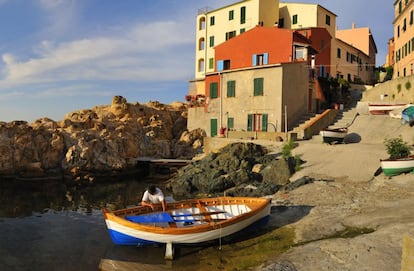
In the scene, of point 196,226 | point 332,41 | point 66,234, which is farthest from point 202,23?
point 196,226

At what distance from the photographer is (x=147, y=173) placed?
3531 cm

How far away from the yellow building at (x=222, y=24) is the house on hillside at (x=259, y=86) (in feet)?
30.6

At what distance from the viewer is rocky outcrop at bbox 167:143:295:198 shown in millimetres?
21250

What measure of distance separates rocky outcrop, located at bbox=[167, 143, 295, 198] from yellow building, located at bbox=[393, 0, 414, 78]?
22.7m

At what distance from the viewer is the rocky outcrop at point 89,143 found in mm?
31266

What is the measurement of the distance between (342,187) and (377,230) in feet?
21.5

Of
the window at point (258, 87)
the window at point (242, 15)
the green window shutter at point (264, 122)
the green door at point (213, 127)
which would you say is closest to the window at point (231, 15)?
the window at point (242, 15)

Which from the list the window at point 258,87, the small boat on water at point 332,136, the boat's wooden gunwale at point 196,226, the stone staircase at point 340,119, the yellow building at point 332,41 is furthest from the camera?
the yellow building at point 332,41

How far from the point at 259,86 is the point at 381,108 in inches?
446

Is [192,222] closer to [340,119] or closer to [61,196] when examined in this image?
[61,196]

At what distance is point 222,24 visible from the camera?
5162cm

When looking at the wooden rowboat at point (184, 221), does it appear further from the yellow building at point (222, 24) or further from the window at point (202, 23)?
the window at point (202, 23)

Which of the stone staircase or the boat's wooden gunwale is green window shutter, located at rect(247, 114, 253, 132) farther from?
the boat's wooden gunwale

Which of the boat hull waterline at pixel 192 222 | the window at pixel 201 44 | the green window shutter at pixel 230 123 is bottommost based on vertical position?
the boat hull waterline at pixel 192 222
